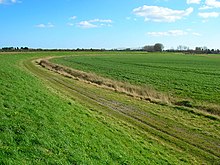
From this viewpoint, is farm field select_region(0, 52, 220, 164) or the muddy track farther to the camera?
the muddy track

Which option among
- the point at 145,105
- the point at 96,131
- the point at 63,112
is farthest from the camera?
the point at 145,105

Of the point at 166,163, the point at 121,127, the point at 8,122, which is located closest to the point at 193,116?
the point at 121,127

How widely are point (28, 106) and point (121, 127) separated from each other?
5719mm

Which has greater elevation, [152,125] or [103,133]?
[103,133]

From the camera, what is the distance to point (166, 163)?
48.4 feet

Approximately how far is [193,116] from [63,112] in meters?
10.4

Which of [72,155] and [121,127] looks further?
[121,127]

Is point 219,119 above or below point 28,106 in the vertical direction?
below

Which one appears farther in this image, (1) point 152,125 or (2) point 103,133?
(1) point 152,125

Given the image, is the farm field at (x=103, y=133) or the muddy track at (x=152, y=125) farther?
the muddy track at (x=152, y=125)

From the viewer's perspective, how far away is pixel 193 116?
78.9ft

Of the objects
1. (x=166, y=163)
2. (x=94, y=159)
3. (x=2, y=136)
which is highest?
(x=2, y=136)

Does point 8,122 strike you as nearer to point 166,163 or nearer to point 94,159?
point 94,159

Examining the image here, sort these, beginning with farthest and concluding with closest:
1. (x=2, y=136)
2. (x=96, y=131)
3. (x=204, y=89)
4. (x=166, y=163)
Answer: (x=204, y=89), (x=96, y=131), (x=166, y=163), (x=2, y=136)
